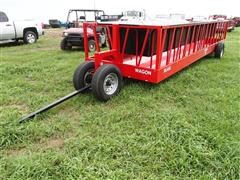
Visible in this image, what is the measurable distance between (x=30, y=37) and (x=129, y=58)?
7800 mm

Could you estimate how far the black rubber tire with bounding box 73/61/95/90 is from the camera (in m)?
4.15

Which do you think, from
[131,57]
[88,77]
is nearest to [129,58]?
[131,57]

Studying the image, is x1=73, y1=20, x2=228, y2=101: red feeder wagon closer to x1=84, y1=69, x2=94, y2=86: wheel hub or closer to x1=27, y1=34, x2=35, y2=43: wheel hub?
x1=84, y1=69, x2=94, y2=86: wheel hub

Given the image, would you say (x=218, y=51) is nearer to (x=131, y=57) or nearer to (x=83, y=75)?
(x=131, y=57)

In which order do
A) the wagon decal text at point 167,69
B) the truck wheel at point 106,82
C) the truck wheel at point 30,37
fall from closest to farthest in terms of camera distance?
the truck wheel at point 106,82 < the wagon decal text at point 167,69 < the truck wheel at point 30,37

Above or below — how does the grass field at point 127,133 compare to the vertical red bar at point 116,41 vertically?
below

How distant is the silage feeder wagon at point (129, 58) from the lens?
12.8 ft


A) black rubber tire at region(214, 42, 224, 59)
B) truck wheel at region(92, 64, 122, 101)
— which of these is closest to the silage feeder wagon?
truck wheel at region(92, 64, 122, 101)

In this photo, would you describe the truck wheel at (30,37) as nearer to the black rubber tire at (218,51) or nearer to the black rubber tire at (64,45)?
the black rubber tire at (64,45)

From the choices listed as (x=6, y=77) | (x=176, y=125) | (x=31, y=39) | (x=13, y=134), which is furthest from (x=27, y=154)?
(x=31, y=39)

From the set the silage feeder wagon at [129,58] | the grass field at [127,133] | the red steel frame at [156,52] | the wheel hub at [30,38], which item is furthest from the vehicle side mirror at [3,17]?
the silage feeder wagon at [129,58]

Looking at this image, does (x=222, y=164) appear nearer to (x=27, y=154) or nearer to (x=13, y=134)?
(x=27, y=154)

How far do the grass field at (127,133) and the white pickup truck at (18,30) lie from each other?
6284 mm

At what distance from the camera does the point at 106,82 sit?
4016 millimetres
